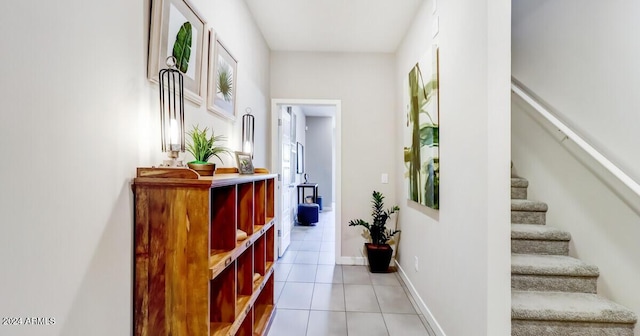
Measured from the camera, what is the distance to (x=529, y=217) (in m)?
2.41

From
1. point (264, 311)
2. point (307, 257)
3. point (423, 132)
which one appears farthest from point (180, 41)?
point (307, 257)

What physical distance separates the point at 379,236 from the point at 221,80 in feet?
8.24

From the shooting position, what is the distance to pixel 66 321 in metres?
0.84

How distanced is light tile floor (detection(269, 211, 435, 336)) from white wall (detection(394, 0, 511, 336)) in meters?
0.29

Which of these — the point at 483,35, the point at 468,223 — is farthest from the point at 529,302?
the point at 483,35

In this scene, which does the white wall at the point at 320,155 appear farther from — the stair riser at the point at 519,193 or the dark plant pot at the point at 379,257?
the stair riser at the point at 519,193

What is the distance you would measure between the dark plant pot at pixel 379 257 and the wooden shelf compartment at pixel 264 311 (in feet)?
4.68

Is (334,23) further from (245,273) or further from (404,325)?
(404,325)

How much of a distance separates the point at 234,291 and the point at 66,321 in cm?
72

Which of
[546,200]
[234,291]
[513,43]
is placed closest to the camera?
[234,291]

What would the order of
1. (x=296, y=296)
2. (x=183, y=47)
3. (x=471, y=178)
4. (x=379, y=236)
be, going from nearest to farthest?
(x=183, y=47) → (x=471, y=178) → (x=296, y=296) → (x=379, y=236)

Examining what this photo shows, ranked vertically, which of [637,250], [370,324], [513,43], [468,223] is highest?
[513,43]

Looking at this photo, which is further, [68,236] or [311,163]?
[311,163]

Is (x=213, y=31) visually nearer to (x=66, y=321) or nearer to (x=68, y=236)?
(x=68, y=236)
